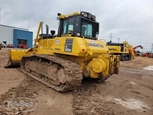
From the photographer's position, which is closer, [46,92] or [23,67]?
[46,92]

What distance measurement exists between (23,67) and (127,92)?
5264 mm

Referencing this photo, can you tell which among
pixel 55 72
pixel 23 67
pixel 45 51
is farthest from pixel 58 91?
pixel 23 67

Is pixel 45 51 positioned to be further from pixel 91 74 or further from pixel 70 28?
pixel 91 74

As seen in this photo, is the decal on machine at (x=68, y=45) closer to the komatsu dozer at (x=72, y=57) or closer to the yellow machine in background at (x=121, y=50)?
the komatsu dozer at (x=72, y=57)

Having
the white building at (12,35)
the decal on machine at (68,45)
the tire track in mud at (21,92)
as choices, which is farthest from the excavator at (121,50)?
the white building at (12,35)

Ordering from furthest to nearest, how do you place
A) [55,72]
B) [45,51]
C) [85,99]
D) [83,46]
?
[45,51]
[55,72]
[83,46]
[85,99]

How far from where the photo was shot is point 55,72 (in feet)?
20.4

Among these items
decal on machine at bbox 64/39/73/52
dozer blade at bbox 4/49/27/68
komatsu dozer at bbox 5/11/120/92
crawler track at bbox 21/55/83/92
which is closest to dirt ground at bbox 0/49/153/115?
crawler track at bbox 21/55/83/92

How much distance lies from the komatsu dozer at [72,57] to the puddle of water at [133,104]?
1.06 metres

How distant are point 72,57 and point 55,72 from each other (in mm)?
864

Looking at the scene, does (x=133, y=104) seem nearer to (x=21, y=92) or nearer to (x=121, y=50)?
(x=21, y=92)

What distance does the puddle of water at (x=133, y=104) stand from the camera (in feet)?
17.0

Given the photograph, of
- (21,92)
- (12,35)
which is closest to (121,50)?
(21,92)

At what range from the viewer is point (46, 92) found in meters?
5.68
